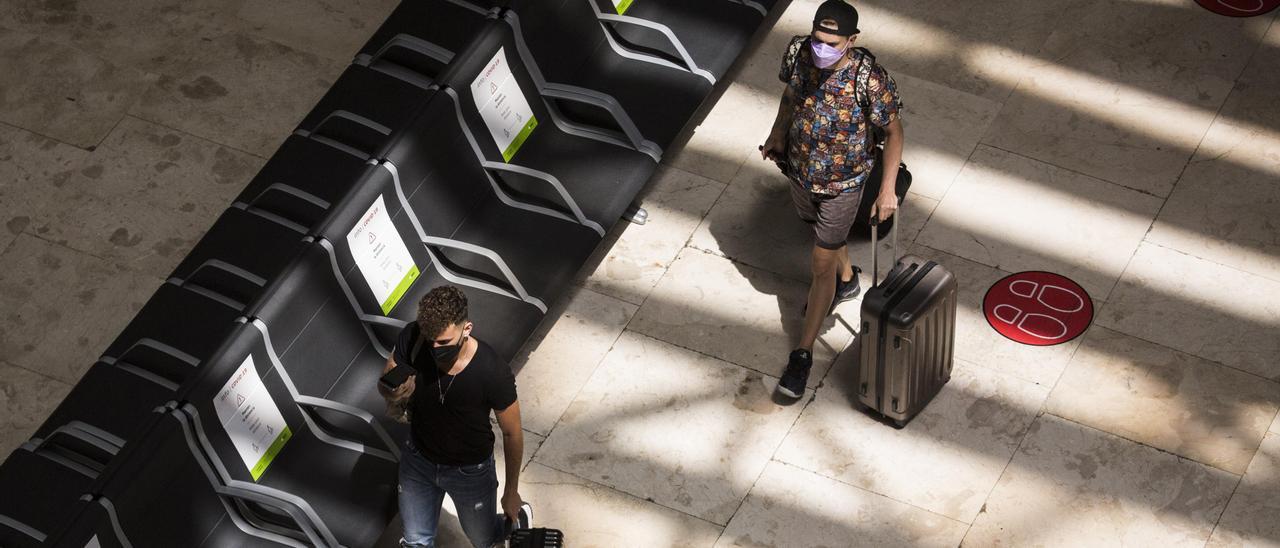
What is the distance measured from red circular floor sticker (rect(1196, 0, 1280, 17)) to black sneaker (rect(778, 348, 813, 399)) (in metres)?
3.48

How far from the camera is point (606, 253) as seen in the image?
297 inches

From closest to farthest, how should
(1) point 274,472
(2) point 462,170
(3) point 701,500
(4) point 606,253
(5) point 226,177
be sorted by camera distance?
(1) point 274,472
(3) point 701,500
(2) point 462,170
(4) point 606,253
(5) point 226,177

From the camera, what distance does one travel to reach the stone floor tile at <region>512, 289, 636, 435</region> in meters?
6.95

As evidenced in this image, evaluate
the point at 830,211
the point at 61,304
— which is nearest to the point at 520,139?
the point at 830,211

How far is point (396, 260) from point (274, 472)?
111 cm

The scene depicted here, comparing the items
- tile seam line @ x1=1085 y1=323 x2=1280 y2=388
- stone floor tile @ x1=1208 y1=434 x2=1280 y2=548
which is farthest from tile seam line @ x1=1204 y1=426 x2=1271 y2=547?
tile seam line @ x1=1085 y1=323 x2=1280 y2=388

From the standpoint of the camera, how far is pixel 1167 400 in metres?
6.73

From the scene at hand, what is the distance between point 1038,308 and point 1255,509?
4.37 feet

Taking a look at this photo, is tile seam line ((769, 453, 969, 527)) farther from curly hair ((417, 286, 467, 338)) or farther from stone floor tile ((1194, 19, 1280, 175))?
stone floor tile ((1194, 19, 1280, 175))

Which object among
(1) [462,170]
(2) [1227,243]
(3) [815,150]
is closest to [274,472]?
(1) [462,170]

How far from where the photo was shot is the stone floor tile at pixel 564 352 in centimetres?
695

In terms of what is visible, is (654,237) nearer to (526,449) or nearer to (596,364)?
(596,364)

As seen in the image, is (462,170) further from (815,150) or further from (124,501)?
(124,501)

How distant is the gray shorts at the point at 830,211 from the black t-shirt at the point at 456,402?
176 centimetres
